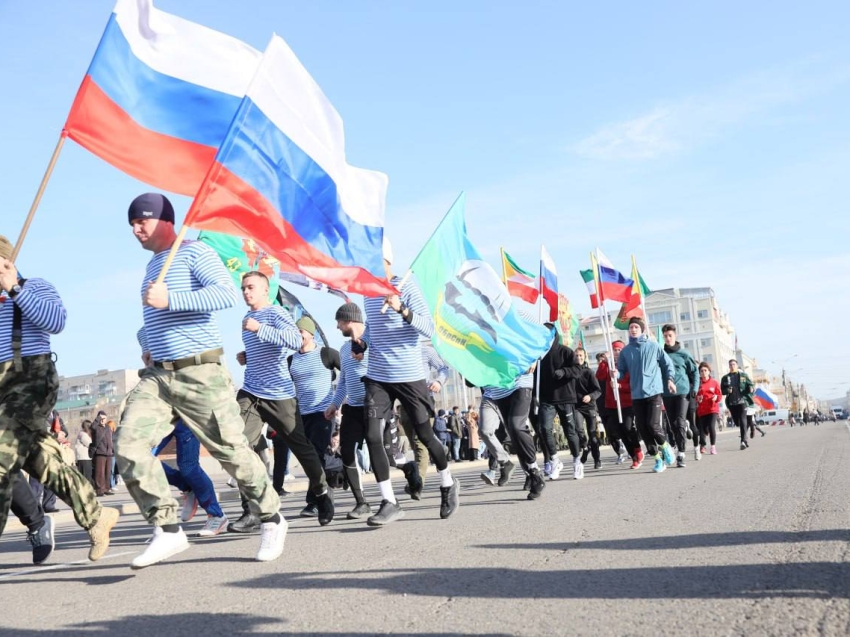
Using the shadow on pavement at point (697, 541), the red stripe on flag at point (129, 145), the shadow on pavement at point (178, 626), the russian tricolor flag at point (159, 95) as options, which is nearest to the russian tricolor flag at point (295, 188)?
the russian tricolor flag at point (159, 95)

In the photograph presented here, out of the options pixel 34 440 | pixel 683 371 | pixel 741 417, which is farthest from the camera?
pixel 741 417

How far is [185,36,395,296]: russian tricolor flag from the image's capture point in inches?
223

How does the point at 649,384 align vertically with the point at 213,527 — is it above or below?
above

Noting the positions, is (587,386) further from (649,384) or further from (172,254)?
(172,254)

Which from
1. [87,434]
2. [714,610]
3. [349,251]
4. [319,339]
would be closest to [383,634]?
[714,610]

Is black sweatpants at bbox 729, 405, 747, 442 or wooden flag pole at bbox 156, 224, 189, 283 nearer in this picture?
wooden flag pole at bbox 156, 224, 189, 283

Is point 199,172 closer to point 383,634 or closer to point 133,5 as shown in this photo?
point 133,5

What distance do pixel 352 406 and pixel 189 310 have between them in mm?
3186

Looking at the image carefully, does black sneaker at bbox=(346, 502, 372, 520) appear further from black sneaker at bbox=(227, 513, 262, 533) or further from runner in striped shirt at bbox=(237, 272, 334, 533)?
black sneaker at bbox=(227, 513, 262, 533)

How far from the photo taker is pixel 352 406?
8188mm

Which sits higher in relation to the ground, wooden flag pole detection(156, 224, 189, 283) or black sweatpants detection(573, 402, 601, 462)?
wooden flag pole detection(156, 224, 189, 283)

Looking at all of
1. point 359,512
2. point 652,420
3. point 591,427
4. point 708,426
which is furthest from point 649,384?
point 359,512

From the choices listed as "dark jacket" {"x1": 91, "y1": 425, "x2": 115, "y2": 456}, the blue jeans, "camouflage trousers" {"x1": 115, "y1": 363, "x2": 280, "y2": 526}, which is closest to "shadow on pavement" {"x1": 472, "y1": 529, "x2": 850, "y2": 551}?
"camouflage trousers" {"x1": 115, "y1": 363, "x2": 280, "y2": 526}

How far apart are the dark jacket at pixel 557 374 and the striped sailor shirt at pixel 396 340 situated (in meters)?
5.18
